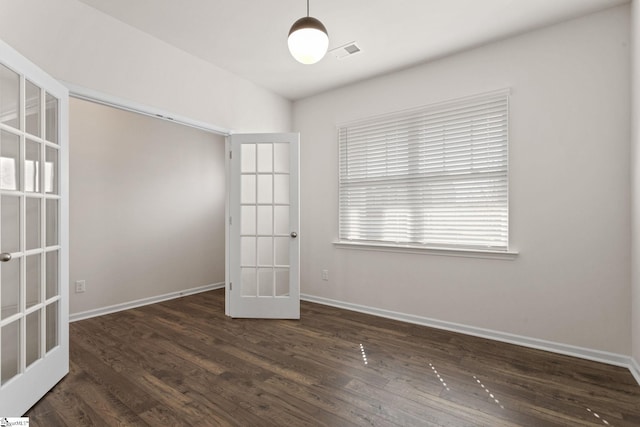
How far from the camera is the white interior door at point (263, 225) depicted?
3594mm

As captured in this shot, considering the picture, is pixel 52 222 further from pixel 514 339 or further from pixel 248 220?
pixel 514 339

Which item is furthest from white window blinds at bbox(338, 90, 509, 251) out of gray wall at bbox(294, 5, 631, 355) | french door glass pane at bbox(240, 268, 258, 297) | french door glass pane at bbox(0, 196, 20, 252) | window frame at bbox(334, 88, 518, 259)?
french door glass pane at bbox(0, 196, 20, 252)

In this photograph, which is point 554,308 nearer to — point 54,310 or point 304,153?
point 304,153

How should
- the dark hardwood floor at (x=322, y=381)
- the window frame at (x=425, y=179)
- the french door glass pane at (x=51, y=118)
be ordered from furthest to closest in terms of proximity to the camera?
the window frame at (x=425, y=179), the french door glass pane at (x=51, y=118), the dark hardwood floor at (x=322, y=381)

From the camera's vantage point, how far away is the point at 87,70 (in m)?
2.46

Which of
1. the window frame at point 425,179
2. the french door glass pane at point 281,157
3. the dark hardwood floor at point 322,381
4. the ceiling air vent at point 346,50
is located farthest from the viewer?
the french door glass pane at point 281,157

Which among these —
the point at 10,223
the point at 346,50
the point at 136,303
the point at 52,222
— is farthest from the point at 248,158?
the point at 136,303

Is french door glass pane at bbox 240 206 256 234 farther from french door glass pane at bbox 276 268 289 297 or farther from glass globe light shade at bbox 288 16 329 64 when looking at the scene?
glass globe light shade at bbox 288 16 329 64

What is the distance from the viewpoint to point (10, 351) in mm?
1756

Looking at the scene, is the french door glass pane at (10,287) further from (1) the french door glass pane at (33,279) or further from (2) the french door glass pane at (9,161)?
(2) the french door glass pane at (9,161)

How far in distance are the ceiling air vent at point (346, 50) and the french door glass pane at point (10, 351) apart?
10.4 feet

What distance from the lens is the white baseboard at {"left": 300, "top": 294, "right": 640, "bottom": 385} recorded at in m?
2.44

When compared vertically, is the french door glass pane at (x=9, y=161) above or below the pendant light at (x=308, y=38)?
below

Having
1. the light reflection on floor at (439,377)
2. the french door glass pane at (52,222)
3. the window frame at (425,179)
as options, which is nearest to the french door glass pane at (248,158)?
the window frame at (425,179)
